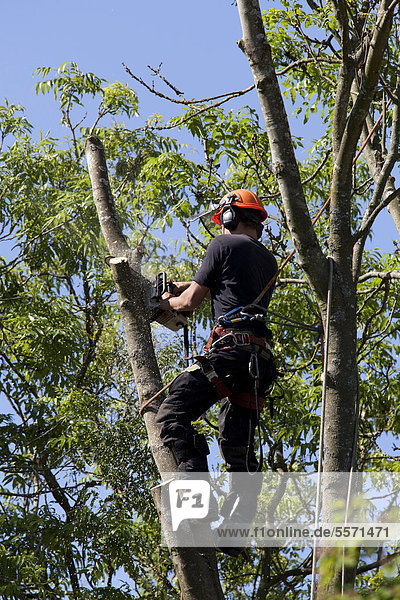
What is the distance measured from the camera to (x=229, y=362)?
359cm

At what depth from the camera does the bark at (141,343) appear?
312cm

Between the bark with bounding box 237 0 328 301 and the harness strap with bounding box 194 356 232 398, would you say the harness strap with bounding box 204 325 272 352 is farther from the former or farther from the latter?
the bark with bounding box 237 0 328 301

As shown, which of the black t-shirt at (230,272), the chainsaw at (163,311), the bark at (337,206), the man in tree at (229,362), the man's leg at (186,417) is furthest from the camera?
the chainsaw at (163,311)

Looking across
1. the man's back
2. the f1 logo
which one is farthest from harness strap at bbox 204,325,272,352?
the f1 logo

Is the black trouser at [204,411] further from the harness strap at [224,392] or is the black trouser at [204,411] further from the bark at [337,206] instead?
the bark at [337,206]

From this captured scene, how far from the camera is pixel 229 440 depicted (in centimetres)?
364

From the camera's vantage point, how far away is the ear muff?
3924 mm

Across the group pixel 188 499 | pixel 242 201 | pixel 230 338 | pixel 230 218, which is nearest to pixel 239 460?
pixel 188 499

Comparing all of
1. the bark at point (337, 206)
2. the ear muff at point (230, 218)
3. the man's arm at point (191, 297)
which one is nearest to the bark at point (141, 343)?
the man's arm at point (191, 297)

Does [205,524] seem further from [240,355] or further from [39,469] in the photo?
Answer: [39,469]

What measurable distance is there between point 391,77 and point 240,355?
3971mm

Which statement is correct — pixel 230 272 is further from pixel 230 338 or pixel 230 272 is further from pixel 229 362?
pixel 229 362

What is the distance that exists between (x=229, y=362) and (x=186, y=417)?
34 centimetres

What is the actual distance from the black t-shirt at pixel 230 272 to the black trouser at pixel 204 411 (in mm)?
278
